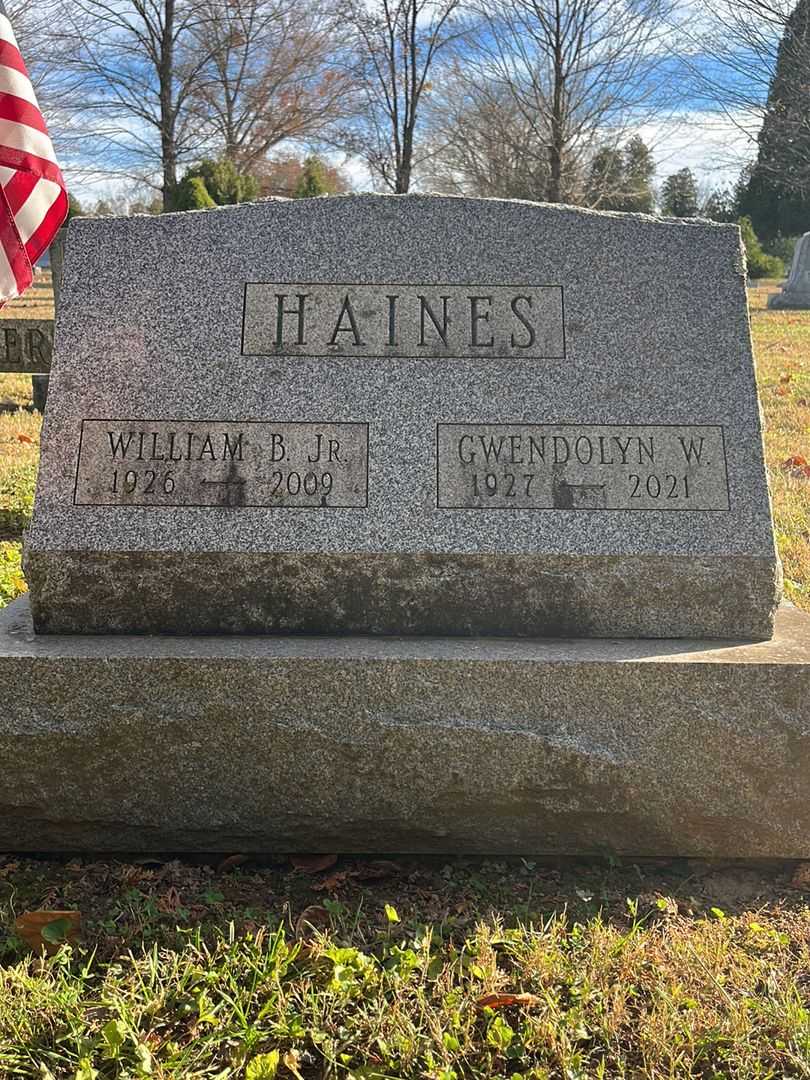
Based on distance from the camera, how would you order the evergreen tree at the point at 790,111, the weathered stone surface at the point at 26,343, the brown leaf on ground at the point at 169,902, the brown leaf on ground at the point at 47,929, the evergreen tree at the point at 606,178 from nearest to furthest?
the brown leaf on ground at the point at 47,929, the brown leaf on ground at the point at 169,902, the weathered stone surface at the point at 26,343, the evergreen tree at the point at 790,111, the evergreen tree at the point at 606,178

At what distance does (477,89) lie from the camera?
23734 mm

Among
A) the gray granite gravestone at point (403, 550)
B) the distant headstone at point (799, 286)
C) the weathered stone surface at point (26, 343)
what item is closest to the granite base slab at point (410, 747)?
the gray granite gravestone at point (403, 550)

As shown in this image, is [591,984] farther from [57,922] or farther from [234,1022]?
[57,922]

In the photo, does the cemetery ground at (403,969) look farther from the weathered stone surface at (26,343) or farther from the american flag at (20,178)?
the weathered stone surface at (26,343)

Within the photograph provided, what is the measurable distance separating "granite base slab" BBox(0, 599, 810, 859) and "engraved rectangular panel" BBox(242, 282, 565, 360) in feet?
3.05

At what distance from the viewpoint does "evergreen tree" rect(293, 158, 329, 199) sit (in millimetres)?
27625

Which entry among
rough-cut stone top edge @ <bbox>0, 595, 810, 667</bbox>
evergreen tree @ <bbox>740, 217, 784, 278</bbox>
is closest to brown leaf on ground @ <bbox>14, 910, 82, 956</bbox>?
rough-cut stone top edge @ <bbox>0, 595, 810, 667</bbox>

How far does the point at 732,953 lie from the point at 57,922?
153 cm

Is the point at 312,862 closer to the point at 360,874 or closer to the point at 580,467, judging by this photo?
the point at 360,874

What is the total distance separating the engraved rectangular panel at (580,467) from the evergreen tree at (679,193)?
3855 cm

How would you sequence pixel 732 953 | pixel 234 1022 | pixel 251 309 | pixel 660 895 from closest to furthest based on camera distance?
1. pixel 234 1022
2. pixel 732 953
3. pixel 660 895
4. pixel 251 309

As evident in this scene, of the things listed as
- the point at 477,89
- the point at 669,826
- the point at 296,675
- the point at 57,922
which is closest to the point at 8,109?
the point at 296,675

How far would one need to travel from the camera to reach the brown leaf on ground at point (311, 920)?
209cm

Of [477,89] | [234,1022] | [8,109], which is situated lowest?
[234,1022]
